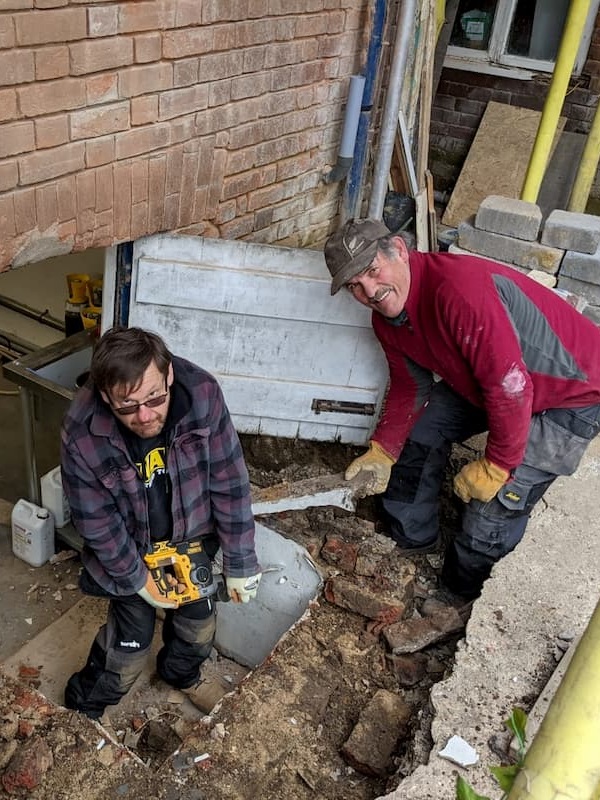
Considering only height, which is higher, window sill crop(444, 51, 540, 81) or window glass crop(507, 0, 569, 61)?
window glass crop(507, 0, 569, 61)

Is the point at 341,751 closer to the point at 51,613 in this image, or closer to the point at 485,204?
the point at 51,613

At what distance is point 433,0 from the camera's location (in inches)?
200

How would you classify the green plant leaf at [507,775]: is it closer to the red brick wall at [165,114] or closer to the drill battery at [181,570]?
the drill battery at [181,570]

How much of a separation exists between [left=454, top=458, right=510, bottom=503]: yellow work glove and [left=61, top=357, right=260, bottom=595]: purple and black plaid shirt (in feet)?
3.46

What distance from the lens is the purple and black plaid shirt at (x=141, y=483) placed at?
8.23ft

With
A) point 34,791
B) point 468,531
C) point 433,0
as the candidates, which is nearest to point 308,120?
point 433,0

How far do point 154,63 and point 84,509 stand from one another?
172 cm

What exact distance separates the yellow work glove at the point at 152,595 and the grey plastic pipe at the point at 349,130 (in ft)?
8.38

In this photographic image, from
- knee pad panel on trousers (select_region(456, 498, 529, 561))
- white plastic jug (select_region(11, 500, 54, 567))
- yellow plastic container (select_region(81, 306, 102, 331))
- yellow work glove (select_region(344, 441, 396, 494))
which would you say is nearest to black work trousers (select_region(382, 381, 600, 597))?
knee pad panel on trousers (select_region(456, 498, 529, 561))

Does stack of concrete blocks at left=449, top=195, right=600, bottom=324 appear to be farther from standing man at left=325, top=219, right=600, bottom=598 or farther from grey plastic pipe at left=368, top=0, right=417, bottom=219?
standing man at left=325, top=219, right=600, bottom=598

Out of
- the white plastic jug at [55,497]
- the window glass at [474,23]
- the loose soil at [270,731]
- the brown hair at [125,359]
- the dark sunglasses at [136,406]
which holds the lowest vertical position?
the white plastic jug at [55,497]

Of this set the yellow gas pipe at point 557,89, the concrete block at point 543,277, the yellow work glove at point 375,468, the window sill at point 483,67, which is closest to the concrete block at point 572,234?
the concrete block at point 543,277

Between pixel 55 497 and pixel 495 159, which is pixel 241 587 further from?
pixel 495 159

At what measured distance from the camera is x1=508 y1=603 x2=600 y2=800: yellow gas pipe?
661mm
